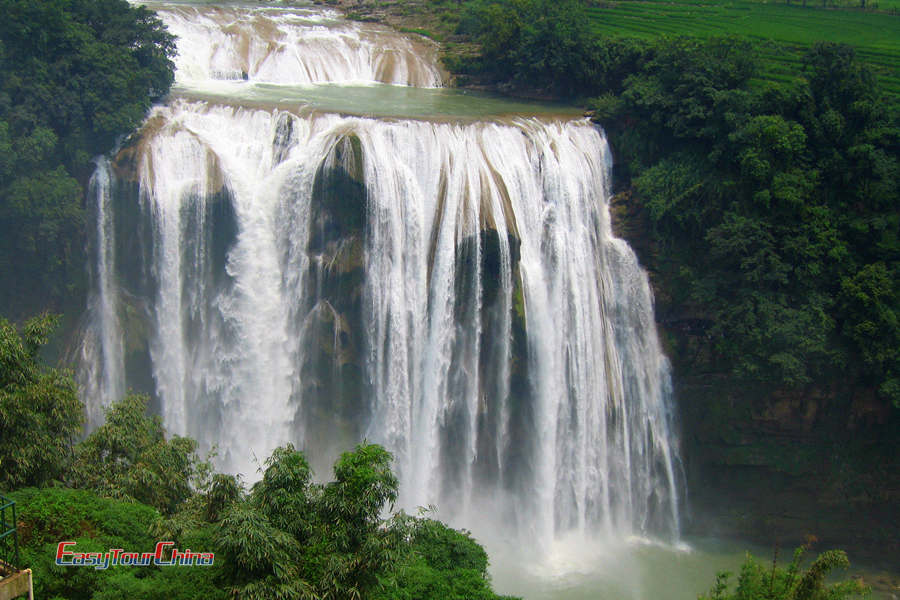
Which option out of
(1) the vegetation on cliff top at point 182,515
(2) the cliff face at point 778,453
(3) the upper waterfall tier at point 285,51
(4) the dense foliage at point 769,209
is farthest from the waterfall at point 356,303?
(1) the vegetation on cliff top at point 182,515

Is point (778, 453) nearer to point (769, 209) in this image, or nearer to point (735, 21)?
point (769, 209)

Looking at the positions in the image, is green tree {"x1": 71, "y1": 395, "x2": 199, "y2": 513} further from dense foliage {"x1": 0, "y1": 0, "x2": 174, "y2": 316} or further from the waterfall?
dense foliage {"x1": 0, "y1": 0, "x2": 174, "y2": 316}

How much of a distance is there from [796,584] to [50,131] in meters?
20.1

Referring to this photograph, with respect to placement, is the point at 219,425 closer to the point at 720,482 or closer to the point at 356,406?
the point at 356,406

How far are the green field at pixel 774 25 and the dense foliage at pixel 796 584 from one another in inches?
694

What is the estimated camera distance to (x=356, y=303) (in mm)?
21672

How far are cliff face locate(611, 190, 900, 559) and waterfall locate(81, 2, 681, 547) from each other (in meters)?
3.00

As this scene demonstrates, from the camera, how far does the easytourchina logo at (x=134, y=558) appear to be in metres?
11.6

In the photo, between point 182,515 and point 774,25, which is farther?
point 774,25

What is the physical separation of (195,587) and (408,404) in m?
10.7

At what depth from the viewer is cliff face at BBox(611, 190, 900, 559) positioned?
75.4 ft

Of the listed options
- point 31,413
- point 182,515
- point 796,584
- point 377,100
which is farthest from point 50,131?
point 796,584

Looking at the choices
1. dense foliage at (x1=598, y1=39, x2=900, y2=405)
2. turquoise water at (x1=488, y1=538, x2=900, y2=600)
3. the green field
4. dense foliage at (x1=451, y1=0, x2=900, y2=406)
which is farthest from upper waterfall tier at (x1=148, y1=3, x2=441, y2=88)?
turquoise water at (x1=488, y1=538, x2=900, y2=600)

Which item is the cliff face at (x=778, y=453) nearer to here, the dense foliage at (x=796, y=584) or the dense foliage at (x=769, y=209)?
the dense foliage at (x=769, y=209)
